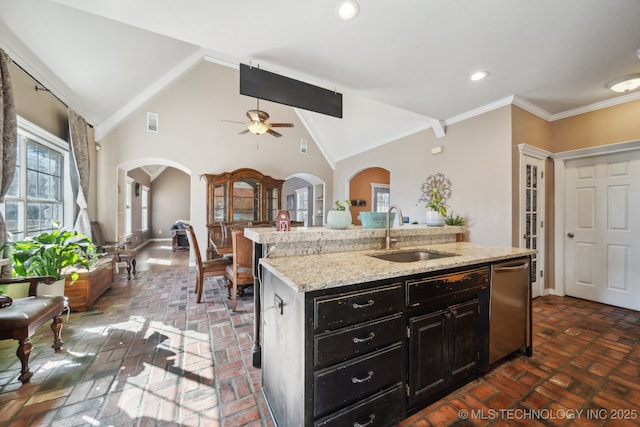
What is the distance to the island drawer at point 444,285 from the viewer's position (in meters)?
1.37

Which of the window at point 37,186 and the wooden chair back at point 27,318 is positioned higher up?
the window at point 37,186

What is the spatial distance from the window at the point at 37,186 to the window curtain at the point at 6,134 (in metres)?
0.34

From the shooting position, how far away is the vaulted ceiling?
5.61 feet

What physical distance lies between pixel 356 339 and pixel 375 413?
1.43 feet

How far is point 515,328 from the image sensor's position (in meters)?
1.92

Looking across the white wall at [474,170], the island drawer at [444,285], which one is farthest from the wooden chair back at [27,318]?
the white wall at [474,170]

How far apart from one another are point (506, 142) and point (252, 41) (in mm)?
3185

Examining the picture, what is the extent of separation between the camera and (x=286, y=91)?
238cm

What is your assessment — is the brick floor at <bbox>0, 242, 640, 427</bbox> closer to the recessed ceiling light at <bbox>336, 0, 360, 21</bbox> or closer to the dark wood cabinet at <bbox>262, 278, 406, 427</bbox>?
the dark wood cabinet at <bbox>262, 278, 406, 427</bbox>

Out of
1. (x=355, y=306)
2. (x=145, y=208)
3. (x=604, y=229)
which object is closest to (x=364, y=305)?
(x=355, y=306)

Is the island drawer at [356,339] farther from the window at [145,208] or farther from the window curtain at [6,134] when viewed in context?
the window at [145,208]

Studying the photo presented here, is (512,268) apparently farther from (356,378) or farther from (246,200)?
(246,200)

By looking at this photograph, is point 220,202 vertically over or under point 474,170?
under

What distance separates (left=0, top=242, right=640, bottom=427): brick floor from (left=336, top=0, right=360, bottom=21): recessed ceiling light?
8.71 feet
